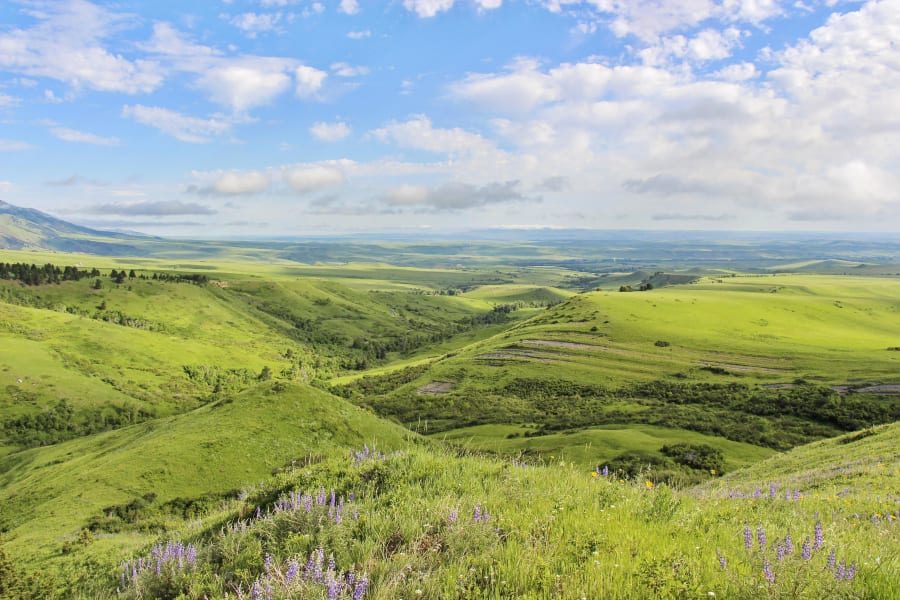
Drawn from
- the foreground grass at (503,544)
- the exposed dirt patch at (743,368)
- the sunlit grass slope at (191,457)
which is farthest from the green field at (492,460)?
the exposed dirt patch at (743,368)

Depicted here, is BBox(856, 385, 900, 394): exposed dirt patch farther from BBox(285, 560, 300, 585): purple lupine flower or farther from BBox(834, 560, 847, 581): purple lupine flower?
BBox(285, 560, 300, 585): purple lupine flower

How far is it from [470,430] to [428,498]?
8118 cm

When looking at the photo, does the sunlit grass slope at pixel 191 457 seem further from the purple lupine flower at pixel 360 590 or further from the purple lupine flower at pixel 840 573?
the purple lupine flower at pixel 840 573

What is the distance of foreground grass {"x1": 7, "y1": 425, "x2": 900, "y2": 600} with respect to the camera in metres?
4.99

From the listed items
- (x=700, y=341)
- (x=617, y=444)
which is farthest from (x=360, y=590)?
(x=700, y=341)

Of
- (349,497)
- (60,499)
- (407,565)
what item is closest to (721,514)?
(407,565)

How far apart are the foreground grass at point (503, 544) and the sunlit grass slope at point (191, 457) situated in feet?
83.7

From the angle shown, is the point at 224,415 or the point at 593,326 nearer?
the point at 224,415

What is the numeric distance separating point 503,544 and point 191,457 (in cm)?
4243

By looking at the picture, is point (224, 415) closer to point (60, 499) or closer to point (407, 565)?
point (60, 499)

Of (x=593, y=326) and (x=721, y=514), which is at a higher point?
(x=721, y=514)

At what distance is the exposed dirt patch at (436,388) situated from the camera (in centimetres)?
12157

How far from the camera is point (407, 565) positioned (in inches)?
211

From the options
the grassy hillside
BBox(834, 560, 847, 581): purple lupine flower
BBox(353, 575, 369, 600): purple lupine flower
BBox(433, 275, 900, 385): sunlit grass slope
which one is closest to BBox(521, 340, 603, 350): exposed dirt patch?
BBox(433, 275, 900, 385): sunlit grass slope
